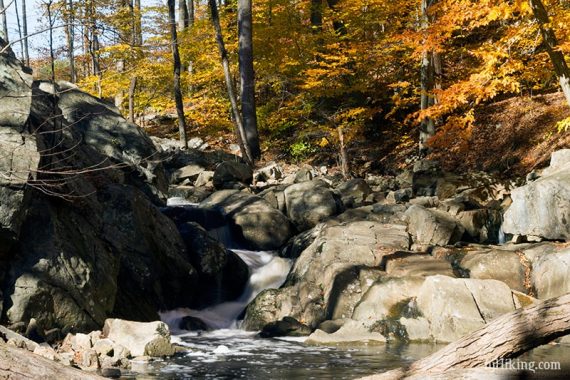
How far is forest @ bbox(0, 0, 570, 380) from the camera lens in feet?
29.1

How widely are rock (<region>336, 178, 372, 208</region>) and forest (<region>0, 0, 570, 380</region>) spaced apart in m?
0.07

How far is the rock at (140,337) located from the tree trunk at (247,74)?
43.5ft

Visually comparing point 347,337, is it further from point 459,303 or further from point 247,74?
point 247,74

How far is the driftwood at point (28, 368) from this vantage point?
11.0ft

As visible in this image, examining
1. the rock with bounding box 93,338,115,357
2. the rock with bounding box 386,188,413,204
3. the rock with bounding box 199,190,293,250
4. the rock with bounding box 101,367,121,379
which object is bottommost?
the rock with bounding box 101,367,121,379

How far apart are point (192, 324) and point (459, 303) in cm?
498

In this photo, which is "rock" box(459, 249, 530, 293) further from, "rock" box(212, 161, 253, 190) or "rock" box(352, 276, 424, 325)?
"rock" box(212, 161, 253, 190)

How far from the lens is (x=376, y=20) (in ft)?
69.9

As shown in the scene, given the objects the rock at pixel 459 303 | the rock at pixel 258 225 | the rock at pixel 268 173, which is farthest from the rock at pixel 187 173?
the rock at pixel 459 303

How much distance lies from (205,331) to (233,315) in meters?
1.20

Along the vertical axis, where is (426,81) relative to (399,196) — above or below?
above

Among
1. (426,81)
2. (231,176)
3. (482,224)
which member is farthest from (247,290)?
(426,81)

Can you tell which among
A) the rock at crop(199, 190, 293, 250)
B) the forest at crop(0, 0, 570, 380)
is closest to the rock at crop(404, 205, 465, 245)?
the forest at crop(0, 0, 570, 380)

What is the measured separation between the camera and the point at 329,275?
1261 centimetres
